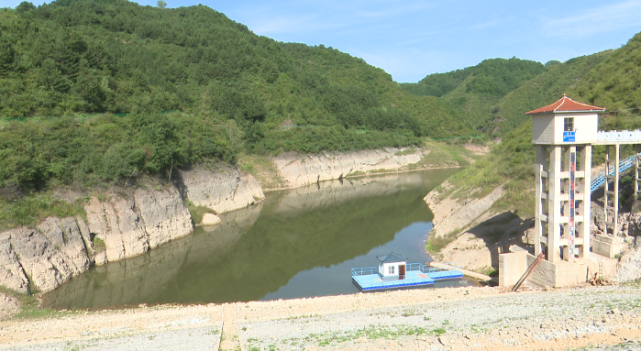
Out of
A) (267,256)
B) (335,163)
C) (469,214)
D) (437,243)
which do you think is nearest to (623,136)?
(469,214)

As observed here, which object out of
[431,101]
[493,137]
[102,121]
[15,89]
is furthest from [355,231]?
[493,137]

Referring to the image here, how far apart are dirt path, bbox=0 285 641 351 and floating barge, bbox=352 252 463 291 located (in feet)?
8.14

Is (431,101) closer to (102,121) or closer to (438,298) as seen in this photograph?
(102,121)

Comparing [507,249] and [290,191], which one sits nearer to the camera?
[507,249]

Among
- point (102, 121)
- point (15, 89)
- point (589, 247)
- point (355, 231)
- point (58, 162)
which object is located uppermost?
point (15, 89)

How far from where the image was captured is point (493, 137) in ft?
470

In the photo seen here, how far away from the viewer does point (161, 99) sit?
60.7 metres

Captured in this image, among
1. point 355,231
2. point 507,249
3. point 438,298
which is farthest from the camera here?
point 355,231

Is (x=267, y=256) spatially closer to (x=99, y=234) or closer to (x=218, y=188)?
(x=99, y=234)

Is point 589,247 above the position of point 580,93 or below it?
below

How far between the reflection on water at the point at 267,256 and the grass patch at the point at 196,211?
6.78 feet

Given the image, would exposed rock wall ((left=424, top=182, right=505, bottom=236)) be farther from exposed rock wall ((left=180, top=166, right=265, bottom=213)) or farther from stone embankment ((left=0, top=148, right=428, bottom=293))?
exposed rock wall ((left=180, top=166, right=265, bottom=213))

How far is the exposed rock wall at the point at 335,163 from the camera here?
2933 inches

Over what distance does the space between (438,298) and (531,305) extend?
183 inches
